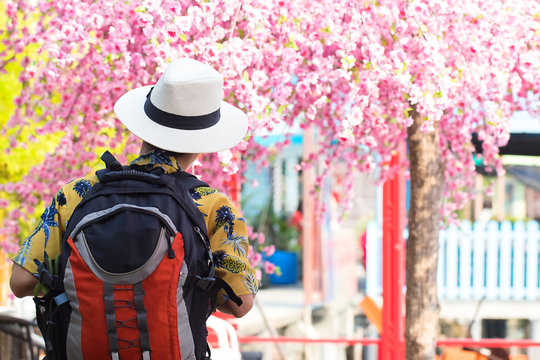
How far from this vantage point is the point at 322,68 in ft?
12.2

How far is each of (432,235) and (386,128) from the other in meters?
0.78

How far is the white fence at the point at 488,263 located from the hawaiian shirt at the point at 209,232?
8.03 metres

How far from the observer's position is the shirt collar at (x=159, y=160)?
7.07 feet

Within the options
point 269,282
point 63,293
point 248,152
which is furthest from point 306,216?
point 63,293

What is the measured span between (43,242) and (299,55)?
1.90 m

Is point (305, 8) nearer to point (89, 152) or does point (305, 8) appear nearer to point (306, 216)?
point (89, 152)

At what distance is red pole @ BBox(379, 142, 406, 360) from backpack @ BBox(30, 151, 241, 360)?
3320mm

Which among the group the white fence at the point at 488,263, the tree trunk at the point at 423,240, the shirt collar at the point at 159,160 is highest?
the shirt collar at the point at 159,160

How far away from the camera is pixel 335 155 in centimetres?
Result: 471

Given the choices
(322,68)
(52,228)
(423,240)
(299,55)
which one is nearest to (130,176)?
(52,228)

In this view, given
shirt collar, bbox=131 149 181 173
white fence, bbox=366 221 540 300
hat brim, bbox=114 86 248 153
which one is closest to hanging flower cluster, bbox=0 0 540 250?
hat brim, bbox=114 86 248 153

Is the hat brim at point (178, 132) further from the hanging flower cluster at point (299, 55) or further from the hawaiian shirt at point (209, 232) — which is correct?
the hanging flower cluster at point (299, 55)

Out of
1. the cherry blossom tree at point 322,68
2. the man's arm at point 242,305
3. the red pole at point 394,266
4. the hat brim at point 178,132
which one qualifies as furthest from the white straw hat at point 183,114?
the red pole at point 394,266

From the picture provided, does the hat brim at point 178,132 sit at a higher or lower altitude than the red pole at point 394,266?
higher
